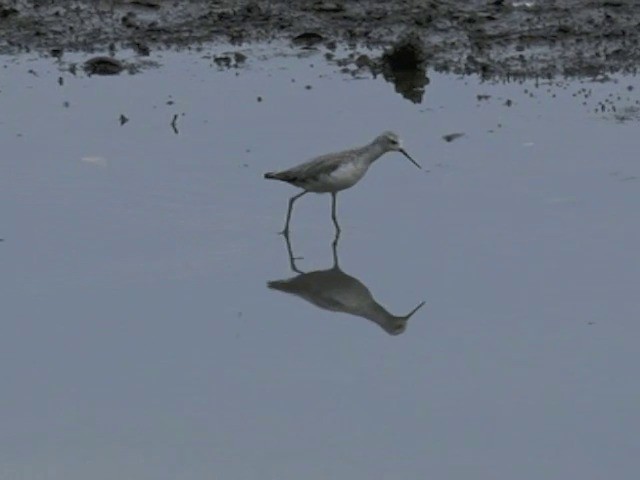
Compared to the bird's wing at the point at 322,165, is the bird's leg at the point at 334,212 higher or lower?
lower

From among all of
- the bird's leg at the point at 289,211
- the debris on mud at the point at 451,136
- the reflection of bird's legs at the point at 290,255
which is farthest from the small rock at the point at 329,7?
the reflection of bird's legs at the point at 290,255

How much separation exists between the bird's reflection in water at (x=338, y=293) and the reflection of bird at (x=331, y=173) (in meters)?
0.57

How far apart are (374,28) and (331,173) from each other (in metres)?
3.83

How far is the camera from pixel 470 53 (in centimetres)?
1430

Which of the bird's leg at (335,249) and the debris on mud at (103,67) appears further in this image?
the debris on mud at (103,67)

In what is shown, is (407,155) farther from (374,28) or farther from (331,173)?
(374,28)

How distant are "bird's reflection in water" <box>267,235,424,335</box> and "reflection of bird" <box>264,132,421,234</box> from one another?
1.86 feet

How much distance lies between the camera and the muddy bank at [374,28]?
14188 mm

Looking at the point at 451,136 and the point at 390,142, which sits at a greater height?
the point at 390,142

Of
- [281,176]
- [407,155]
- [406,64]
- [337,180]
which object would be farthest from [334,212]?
[406,64]

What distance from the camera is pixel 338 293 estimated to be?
1041 centimetres

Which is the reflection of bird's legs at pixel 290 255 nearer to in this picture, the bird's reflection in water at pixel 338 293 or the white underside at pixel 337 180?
the bird's reflection in water at pixel 338 293

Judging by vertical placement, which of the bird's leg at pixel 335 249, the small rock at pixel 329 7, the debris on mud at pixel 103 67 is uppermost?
the small rock at pixel 329 7

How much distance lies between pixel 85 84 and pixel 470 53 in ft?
8.69
